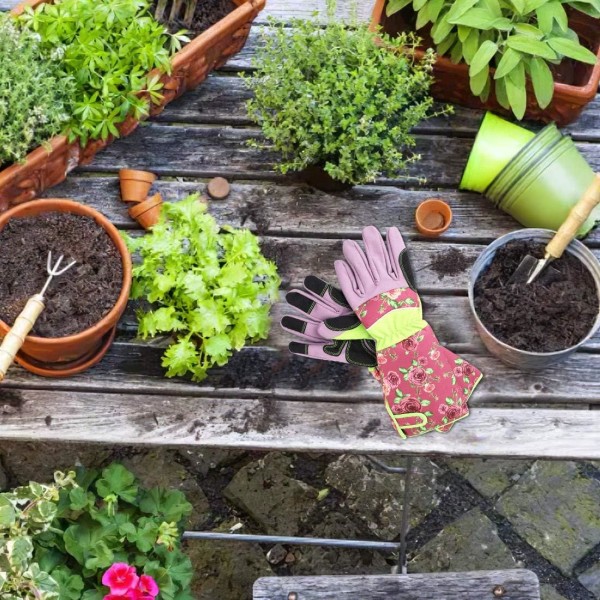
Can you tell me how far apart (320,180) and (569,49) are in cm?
66

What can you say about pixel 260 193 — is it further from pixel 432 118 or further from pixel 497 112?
pixel 497 112

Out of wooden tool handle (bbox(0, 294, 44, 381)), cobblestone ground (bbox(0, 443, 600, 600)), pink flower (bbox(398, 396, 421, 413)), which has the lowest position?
cobblestone ground (bbox(0, 443, 600, 600))

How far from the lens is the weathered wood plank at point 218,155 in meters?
2.23

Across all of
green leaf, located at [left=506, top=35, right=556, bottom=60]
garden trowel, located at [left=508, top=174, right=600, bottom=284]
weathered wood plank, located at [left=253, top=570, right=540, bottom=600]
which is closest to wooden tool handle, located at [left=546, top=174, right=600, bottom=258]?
garden trowel, located at [left=508, top=174, right=600, bottom=284]

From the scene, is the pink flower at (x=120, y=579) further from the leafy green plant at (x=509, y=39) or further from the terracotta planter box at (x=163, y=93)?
the leafy green plant at (x=509, y=39)

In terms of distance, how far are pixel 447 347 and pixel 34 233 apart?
987mm

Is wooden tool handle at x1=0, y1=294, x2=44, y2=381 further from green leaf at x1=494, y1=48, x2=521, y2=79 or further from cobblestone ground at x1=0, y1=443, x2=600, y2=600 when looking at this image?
cobblestone ground at x1=0, y1=443, x2=600, y2=600

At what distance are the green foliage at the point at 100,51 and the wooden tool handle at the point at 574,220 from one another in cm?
101

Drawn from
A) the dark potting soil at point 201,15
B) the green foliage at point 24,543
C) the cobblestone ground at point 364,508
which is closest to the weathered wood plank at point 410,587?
the green foliage at point 24,543

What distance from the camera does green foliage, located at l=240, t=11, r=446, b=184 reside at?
2.00 m

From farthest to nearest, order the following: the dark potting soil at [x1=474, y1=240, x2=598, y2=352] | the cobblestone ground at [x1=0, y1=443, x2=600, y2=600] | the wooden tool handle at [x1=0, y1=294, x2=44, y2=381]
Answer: the cobblestone ground at [x1=0, y1=443, x2=600, y2=600] < the dark potting soil at [x1=474, y1=240, x2=598, y2=352] < the wooden tool handle at [x1=0, y1=294, x2=44, y2=381]

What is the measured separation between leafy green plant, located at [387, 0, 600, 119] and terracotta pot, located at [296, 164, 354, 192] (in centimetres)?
40

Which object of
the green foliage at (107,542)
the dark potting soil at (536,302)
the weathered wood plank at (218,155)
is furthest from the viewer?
the weathered wood plank at (218,155)

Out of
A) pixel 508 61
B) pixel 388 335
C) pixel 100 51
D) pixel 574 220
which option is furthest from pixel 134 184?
pixel 574 220
